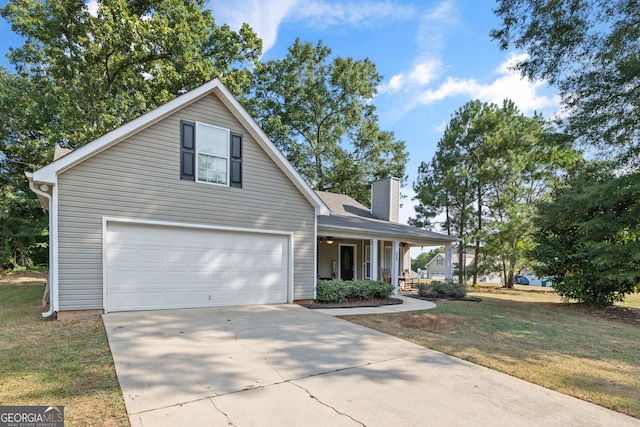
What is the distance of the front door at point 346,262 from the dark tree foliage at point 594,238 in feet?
25.5

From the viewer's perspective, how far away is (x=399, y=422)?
3.03 m

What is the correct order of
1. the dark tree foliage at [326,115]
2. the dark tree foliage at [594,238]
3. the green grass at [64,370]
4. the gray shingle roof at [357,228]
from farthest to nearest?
1. the dark tree foliage at [326,115]
2. the gray shingle roof at [357,228]
3. the dark tree foliage at [594,238]
4. the green grass at [64,370]

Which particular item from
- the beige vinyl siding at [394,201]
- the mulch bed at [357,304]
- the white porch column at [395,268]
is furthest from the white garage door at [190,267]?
the beige vinyl siding at [394,201]

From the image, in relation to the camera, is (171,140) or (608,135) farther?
(608,135)

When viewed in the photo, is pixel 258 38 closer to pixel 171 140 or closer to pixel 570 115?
pixel 171 140

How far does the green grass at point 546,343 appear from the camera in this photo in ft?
13.8

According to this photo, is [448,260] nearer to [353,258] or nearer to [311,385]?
[353,258]

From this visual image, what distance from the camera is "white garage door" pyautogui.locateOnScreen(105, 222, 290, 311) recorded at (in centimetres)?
738

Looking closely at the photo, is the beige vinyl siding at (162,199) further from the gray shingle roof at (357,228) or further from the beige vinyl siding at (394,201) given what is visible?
the beige vinyl siding at (394,201)

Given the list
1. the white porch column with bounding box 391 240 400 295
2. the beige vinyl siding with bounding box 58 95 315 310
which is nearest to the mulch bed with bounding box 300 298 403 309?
the beige vinyl siding with bounding box 58 95 315 310

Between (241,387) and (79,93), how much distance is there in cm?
1943

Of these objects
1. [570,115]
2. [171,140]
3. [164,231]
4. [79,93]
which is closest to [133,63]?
[79,93]

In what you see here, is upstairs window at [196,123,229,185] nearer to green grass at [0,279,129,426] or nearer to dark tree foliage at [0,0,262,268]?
green grass at [0,279,129,426]

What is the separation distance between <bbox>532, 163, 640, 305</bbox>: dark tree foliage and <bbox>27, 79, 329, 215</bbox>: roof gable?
8.63 meters
